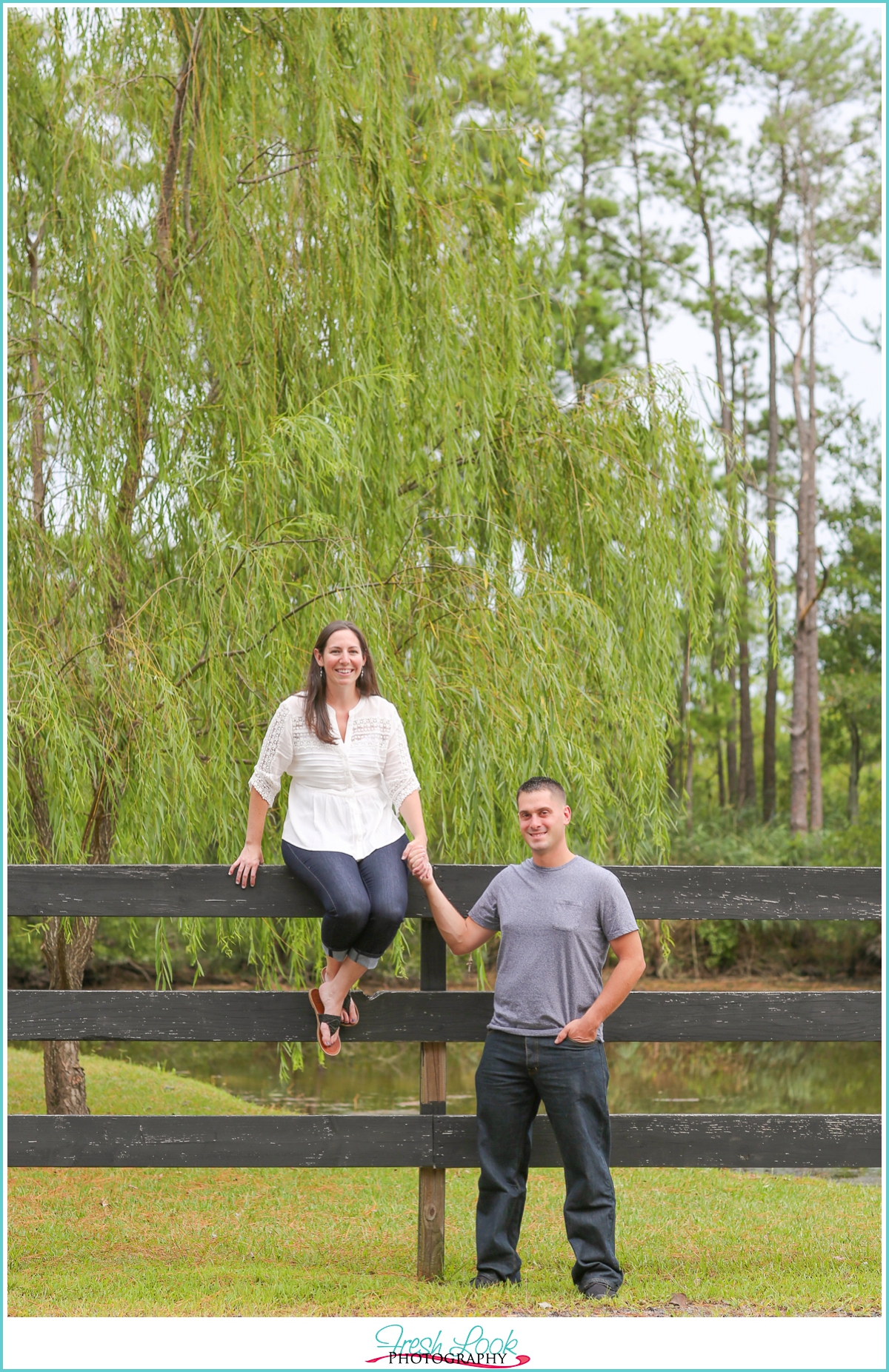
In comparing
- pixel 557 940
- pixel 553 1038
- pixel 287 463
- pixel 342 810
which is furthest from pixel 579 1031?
pixel 287 463

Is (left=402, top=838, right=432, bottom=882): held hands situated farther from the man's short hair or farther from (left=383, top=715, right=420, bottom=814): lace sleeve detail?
the man's short hair

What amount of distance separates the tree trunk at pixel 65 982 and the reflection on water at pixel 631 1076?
2.47 m

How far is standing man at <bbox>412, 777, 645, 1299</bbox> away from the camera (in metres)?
3.71

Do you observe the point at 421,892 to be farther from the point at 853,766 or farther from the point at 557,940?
the point at 853,766

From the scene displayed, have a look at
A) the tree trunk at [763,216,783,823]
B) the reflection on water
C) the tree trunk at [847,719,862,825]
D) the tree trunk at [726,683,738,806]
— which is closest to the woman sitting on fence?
the reflection on water

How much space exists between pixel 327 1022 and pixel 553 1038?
2.47 feet

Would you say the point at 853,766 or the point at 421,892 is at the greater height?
the point at 421,892

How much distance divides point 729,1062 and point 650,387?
962cm

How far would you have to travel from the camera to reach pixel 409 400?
675 cm

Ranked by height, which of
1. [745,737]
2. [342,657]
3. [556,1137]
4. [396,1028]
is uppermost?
[342,657]

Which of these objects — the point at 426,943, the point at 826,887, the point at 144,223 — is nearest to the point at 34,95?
the point at 144,223

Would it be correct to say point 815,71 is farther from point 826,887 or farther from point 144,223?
point 826,887

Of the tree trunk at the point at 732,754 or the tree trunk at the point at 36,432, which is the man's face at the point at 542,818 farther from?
the tree trunk at the point at 732,754

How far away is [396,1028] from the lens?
13.4 ft
